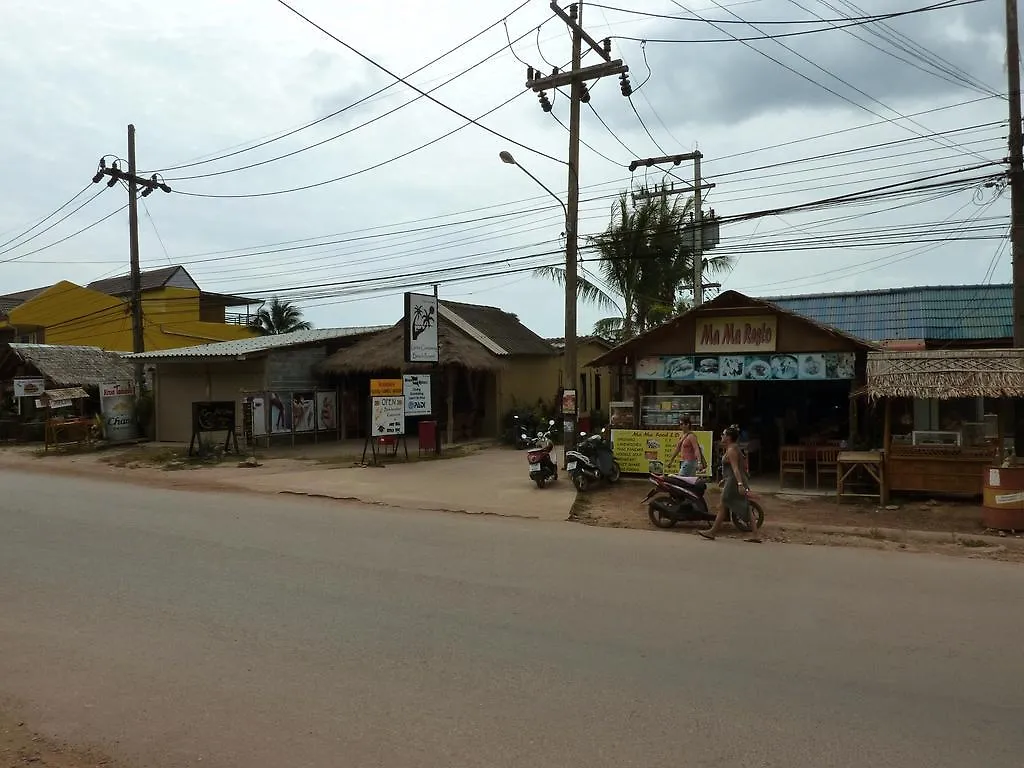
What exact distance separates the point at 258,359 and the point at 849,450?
17.3 meters

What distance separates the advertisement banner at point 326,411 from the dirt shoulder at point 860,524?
1409 centimetres

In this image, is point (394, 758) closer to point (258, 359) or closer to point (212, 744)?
point (212, 744)

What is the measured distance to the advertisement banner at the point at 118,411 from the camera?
27031 millimetres

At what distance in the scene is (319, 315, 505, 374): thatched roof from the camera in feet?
80.4

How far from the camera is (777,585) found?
8.11 metres

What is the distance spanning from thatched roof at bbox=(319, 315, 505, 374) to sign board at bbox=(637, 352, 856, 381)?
8.31 meters

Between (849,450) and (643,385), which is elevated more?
(643,385)

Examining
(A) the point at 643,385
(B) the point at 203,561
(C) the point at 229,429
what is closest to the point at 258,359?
(C) the point at 229,429

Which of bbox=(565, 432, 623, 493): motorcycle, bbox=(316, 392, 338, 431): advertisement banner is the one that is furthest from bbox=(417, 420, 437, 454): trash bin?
bbox=(316, 392, 338, 431): advertisement banner

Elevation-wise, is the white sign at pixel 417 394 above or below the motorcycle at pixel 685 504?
above

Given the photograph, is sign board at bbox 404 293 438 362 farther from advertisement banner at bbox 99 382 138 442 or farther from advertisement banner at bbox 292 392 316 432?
advertisement banner at bbox 99 382 138 442

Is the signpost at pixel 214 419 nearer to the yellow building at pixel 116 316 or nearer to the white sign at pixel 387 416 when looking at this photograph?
the white sign at pixel 387 416

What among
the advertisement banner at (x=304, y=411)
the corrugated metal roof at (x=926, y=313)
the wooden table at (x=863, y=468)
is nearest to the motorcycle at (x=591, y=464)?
the wooden table at (x=863, y=468)

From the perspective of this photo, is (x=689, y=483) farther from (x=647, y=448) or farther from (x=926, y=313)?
(x=926, y=313)
